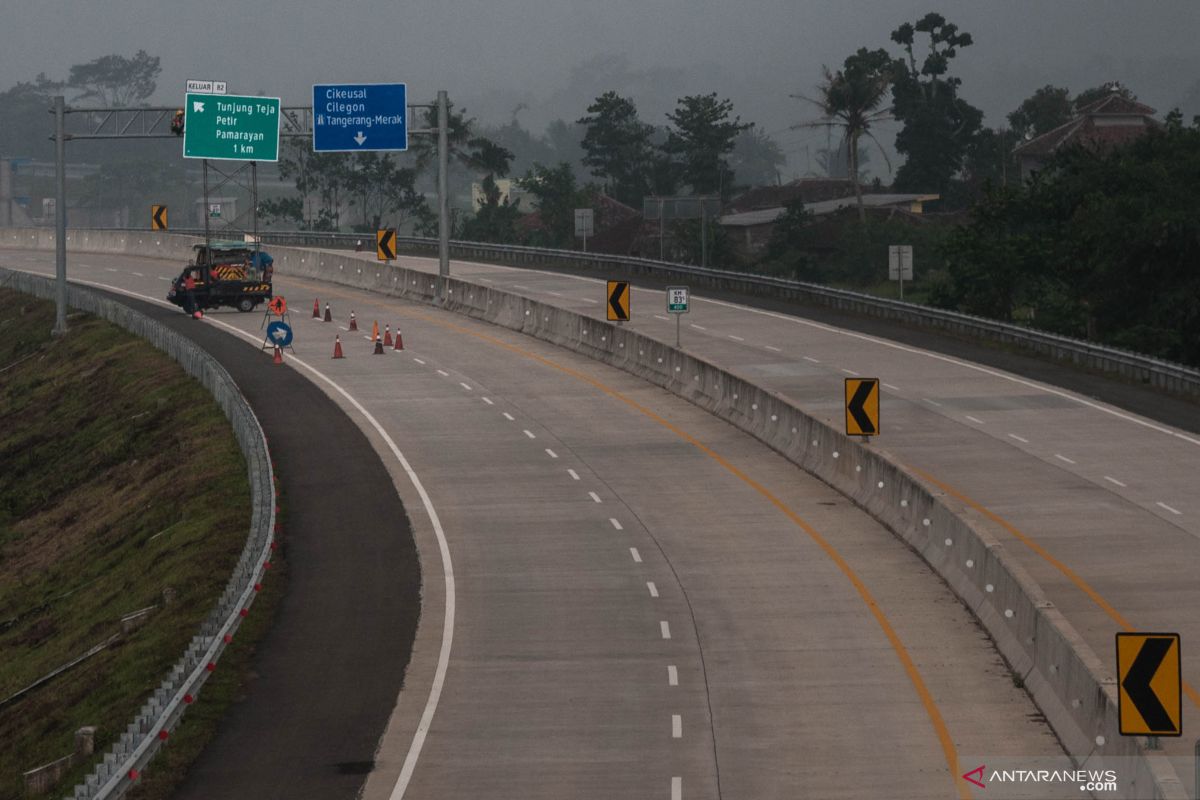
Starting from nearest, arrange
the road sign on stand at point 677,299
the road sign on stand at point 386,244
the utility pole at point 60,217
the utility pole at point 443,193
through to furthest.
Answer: the road sign on stand at point 677,299 < the utility pole at point 60,217 < the utility pole at point 443,193 < the road sign on stand at point 386,244

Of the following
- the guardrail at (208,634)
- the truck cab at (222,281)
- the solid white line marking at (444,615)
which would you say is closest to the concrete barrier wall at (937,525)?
the solid white line marking at (444,615)

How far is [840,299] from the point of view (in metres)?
68.3

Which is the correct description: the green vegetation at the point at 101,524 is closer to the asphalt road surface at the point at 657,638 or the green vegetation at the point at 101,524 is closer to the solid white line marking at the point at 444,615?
the asphalt road surface at the point at 657,638

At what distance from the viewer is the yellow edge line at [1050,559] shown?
24984mm

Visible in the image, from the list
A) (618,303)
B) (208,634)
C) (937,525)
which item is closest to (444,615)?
(208,634)

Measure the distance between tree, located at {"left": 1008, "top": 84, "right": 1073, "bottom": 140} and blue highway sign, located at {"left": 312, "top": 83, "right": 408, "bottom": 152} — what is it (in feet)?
332

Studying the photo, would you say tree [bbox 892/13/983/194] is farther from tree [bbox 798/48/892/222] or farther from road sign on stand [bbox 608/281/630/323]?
road sign on stand [bbox 608/281/630/323]

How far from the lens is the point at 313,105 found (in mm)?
70000

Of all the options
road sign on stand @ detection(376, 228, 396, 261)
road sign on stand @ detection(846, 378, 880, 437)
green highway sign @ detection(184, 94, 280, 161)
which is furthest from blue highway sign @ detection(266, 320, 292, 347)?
road sign on stand @ detection(376, 228, 396, 261)

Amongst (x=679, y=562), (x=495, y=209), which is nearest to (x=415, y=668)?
(x=679, y=562)

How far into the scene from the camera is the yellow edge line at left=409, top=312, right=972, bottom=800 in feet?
66.2

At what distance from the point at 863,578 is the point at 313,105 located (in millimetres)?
46087

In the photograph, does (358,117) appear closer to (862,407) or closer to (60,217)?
(60,217)

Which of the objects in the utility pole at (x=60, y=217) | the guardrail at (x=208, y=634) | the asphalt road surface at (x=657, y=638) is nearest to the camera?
the guardrail at (x=208, y=634)
